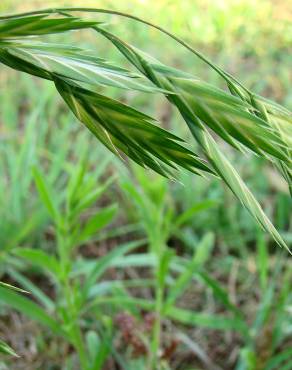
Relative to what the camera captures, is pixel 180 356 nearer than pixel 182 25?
Yes

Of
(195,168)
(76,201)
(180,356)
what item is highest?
(195,168)

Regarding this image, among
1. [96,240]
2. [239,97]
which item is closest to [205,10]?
[96,240]

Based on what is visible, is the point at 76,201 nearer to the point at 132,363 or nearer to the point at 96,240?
the point at 132,363

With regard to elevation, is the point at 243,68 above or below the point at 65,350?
above

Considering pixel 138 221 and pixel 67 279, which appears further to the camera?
pixel 138 221

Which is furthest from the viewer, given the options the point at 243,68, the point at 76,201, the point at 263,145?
the point at 243,68

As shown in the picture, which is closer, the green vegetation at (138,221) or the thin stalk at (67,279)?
the green vegetation at (138,221)

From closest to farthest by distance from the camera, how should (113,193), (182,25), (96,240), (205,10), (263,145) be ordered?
Answer: 1. (263,145)
2. (96,240)
3. (113,193)
4. (182,25)
5. (205,10)

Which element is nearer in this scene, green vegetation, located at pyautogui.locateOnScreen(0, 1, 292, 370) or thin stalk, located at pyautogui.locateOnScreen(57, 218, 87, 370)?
green vegetation, located at pyautogui.locateOnScreen(0, 1, 292, 370)
